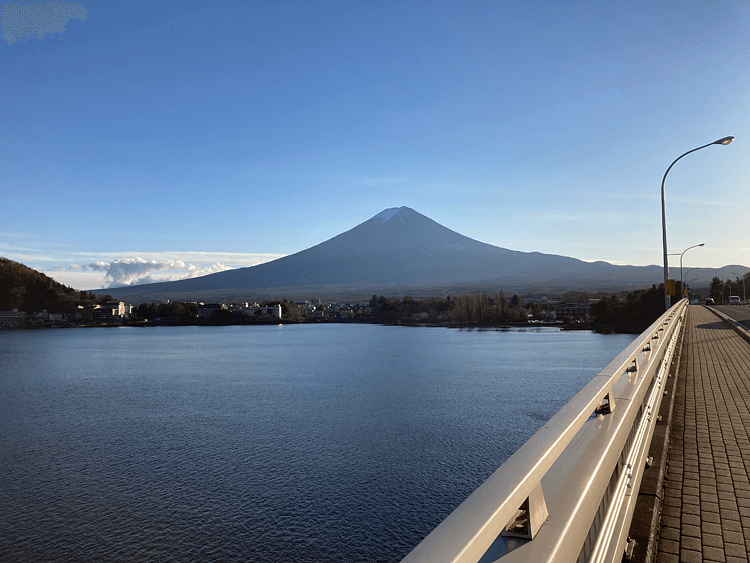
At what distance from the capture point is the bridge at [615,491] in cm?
128

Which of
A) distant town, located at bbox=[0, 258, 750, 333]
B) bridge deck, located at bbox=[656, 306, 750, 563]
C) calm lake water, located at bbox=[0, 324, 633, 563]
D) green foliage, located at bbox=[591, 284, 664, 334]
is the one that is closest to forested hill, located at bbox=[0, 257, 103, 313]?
distant town, located at bbox=[0, 258, 750, 333]

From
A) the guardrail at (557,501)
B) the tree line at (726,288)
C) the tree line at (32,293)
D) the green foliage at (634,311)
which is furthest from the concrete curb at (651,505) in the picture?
the tree line at (32,293)

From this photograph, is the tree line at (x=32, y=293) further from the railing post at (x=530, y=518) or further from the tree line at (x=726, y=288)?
the railing post at (x=530, y=518)

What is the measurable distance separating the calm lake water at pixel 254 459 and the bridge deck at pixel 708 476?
24.0 ft

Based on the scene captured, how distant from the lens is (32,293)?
503ft

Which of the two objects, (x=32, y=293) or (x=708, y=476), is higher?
(x=32, y=293)

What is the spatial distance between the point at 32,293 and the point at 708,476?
17948 centimetres

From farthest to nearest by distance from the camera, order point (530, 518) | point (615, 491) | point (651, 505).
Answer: point (651, 505) < point (615, 491) < point (530, 518)

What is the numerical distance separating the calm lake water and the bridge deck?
7306mm

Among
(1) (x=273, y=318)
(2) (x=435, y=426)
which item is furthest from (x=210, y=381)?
(1) (x=273, y=318)

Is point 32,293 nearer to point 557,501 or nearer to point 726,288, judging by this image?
point 726,288

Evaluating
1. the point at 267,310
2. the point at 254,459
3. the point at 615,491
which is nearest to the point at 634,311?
the point at 254,459

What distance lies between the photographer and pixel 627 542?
2.61 m

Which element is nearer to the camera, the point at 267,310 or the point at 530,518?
the point at 530,518
